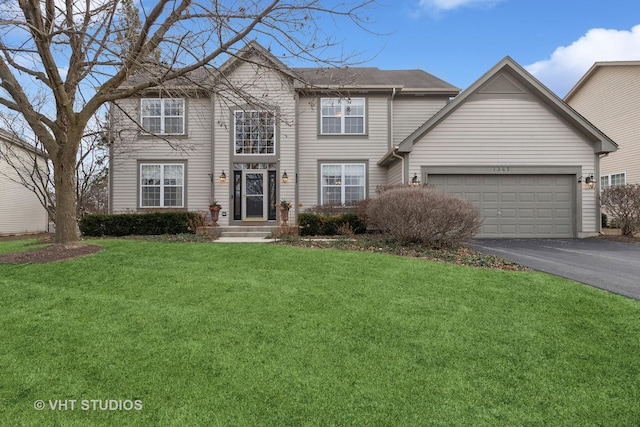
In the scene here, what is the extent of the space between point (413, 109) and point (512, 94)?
3906 mm

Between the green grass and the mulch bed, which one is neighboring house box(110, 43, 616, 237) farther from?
the green grass

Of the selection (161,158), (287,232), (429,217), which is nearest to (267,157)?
(287,232)

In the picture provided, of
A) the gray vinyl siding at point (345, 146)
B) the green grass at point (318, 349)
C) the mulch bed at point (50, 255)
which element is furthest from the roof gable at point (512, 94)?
the mulch bed at point (50, 255)

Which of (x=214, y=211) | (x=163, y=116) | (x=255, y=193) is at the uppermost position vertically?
(x=163, y=116)

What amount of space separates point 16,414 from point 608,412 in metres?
4.18

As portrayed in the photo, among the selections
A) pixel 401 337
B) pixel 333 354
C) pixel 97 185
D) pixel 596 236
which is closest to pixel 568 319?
pixel 401 337

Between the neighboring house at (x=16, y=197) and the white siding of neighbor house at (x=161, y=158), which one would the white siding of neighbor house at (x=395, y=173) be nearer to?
the white siding of neighbor house at (x=161, y=158)

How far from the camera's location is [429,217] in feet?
26.9

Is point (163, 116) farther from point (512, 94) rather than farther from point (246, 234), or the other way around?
point (512, 94)

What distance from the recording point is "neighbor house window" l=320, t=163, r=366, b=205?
14478 mm

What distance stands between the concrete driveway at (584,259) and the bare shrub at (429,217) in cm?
113

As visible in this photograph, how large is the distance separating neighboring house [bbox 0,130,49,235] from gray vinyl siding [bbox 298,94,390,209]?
12469 mm

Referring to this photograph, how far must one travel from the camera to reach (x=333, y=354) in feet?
10.6

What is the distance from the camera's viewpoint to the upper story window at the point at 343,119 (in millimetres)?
14578
